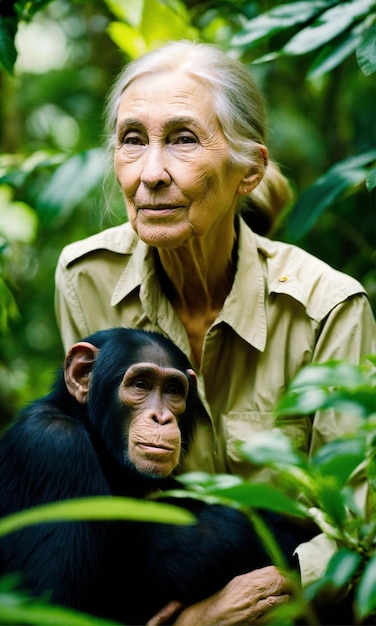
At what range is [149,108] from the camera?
123 inches

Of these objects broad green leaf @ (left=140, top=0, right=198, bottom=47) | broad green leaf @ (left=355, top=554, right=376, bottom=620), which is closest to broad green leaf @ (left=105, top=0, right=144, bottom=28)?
broad green leaf @ (left=140, top=0, right=198, bottom=47)

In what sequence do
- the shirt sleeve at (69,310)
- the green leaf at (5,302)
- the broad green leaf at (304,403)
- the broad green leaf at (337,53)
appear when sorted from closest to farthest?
the broad green leaf at (304,403) < the broad green leaf at (337,53) < the shirt sleeve at (69,310) < the green leaf at (5,302)

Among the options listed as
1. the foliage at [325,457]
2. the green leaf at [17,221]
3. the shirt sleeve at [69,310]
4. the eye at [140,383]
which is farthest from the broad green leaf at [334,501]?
the green leaf at [17,221]

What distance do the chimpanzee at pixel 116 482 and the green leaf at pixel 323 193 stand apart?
97 cm

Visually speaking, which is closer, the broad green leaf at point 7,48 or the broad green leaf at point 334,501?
the broad green leaf at point 334,501

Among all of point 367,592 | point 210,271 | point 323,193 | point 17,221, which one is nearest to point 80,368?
point 210,271

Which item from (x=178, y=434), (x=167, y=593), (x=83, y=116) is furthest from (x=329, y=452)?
(x=83, y=116)

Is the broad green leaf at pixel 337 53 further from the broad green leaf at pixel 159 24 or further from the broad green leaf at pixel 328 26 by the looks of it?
the broad green leaf at pixel 159 24

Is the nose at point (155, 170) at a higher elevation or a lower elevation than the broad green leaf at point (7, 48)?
lower

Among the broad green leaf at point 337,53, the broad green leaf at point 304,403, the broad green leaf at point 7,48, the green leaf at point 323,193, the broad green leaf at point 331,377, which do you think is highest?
the broad green leaf at point 7,48

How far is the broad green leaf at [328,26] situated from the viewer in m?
3.36

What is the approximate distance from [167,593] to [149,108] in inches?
63.0

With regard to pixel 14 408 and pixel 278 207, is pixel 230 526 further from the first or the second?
pixel 14 408

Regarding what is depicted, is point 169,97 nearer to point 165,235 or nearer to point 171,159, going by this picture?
point 171,159
